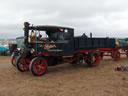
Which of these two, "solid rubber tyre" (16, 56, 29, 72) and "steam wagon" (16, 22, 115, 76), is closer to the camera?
"steam wagon" (16, 22, 115, 76)

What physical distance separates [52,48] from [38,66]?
1.03 m

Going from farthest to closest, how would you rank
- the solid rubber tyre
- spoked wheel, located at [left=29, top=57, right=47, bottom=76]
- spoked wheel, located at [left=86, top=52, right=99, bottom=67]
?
1. spoked wheel, located at [left=86, top=52, right=99, bottom=67]
2. the solid rubber tyre
3. spoked wheel, located at [left=29, top=57, right=47, bottom=76]

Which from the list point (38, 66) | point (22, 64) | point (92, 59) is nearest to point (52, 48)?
point (38, 66)

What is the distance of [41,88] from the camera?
4.73 metres

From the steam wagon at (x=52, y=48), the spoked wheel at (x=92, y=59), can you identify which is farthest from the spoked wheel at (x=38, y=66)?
the spoked wheel at (x=92, y=59)

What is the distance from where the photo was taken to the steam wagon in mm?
6328

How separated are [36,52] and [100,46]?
183 inches

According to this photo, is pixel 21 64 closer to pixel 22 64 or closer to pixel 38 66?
pixel 22 64

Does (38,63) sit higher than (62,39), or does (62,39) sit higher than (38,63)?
(62,39)

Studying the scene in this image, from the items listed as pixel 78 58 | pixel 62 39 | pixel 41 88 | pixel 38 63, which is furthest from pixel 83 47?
pixel 41 88

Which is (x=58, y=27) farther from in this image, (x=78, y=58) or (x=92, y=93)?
(x=92, y=93)

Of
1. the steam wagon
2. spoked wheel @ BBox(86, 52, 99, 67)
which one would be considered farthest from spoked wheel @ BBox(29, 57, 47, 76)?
spoked wheel @ BBox(86, 52, 99, 67)

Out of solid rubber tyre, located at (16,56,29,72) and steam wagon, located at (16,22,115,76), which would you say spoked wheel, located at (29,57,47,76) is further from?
solid rubber tyre, located at (16,56,29,72)

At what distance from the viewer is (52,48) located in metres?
6.64
